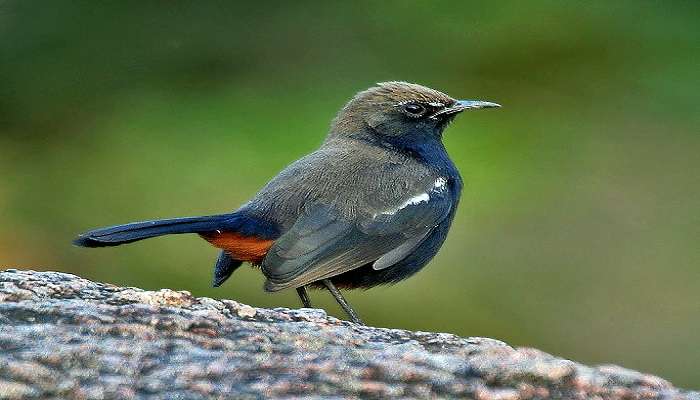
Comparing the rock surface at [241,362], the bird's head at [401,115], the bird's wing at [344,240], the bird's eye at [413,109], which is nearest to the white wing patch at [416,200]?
the bird's wing at [344,240]

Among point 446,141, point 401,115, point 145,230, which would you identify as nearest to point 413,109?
point 401,115

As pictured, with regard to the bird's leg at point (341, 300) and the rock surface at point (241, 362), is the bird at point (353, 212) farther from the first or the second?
the rock surface at point (241, 362)

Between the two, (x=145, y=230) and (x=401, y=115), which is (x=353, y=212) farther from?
(x=145, y=230)

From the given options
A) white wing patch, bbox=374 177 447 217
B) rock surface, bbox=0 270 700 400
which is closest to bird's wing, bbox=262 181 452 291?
white wing patch, bbox=374 177 447 217

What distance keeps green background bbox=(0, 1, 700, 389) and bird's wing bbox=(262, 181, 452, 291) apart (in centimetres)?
223

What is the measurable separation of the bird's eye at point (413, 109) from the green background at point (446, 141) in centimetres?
196

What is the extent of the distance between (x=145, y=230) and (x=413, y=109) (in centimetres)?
171

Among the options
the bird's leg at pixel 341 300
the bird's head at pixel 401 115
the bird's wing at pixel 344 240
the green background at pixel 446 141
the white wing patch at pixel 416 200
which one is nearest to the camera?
the bird's wing at pixel 344 240

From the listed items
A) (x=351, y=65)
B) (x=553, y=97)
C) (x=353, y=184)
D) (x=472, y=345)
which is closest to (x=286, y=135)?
(x=351, y=65)

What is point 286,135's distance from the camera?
33.9ft

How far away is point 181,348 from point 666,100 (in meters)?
8.41

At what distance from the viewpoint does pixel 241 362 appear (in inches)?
144

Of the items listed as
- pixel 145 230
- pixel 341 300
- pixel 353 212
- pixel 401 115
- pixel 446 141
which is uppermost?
pixel 446 141

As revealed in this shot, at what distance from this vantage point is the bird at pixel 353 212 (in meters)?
5.84
